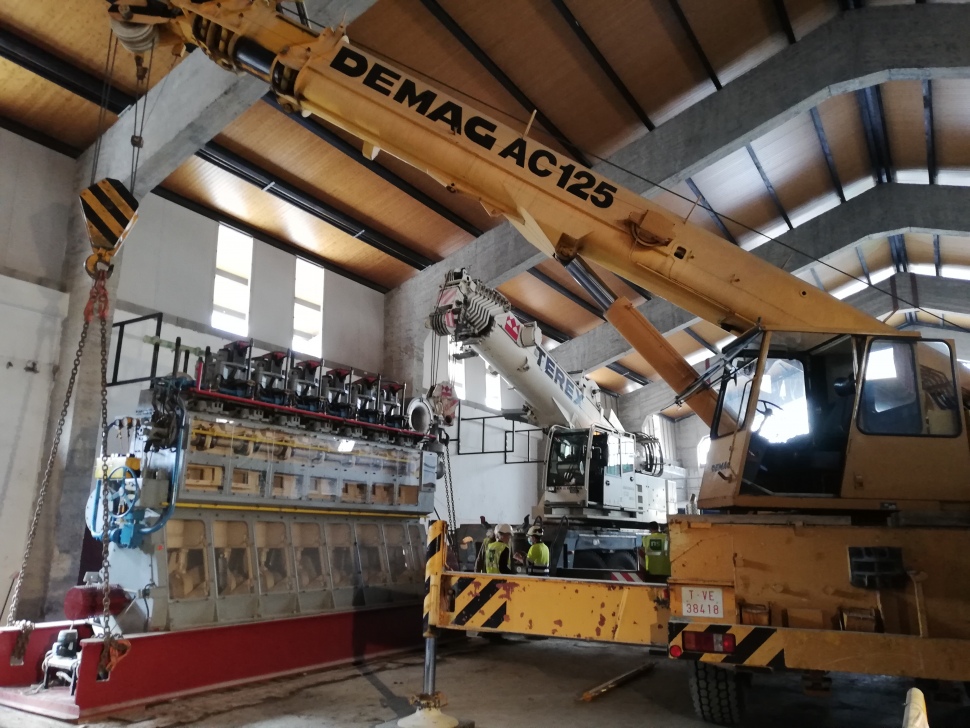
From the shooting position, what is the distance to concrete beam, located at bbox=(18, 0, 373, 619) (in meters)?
8.31

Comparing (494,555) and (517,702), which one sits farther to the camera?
(494,555)

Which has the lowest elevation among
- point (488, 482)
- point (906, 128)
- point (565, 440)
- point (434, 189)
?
point (488, 482)

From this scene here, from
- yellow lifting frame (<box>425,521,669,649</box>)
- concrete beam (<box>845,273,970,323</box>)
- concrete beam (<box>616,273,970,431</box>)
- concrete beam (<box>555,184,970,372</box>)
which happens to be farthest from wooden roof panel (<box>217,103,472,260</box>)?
concrete beam (<box>845,273,970,323</box>)

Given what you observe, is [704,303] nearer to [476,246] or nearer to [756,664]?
[756,664]

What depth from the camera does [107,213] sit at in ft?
18.7

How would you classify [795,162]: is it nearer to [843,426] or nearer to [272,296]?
[843,426]

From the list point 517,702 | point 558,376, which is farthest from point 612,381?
point 517,702

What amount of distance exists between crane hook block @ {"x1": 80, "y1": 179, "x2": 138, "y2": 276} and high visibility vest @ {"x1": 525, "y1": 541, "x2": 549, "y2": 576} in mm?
5577

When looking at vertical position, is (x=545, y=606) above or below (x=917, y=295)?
below

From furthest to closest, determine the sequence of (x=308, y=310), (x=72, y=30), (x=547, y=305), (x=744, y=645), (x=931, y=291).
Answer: (x=547, y=305)
(x=931, y=291)
(x=308, y=310)
(x=72, y=30)
(x=744, y=645)

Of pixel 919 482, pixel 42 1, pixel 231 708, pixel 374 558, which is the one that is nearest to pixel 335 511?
pixel 374 558

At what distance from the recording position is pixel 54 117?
959cm

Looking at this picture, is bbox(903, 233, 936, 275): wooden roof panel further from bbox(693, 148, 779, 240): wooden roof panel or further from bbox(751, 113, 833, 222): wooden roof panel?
bbox(693, 148, 779, 240): wooden roof panel

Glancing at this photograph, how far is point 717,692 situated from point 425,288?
1055 cm
